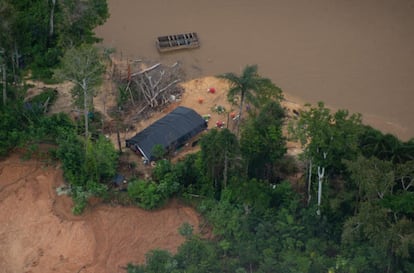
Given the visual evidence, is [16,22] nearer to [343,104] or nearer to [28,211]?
[28,211]

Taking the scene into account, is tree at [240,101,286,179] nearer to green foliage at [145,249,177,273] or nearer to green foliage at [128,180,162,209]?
green foliage at [128,180,162,209]

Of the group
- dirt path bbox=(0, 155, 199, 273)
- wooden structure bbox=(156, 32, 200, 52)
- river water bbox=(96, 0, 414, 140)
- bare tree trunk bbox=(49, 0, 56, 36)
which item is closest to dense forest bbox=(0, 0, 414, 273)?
dirt path bbox=(0, 155, 199, 273)

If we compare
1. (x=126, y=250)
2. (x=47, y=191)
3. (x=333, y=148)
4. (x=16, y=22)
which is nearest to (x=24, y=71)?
(x=16, y=22)

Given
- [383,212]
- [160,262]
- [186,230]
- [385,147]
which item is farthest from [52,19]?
[383,212]

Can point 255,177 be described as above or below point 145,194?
above

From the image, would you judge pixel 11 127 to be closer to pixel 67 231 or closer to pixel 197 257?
pixel 67 231

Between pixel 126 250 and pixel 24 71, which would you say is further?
pixel 24 71
